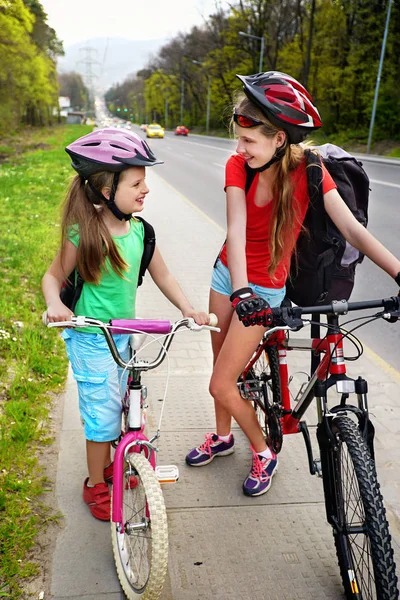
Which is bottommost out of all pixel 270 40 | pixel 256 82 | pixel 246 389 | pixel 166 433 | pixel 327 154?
pixel 166 433

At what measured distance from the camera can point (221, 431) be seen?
338 cm

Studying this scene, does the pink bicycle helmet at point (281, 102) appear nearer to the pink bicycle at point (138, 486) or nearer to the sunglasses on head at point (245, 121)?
the sunglasses on head at point (245, 121)

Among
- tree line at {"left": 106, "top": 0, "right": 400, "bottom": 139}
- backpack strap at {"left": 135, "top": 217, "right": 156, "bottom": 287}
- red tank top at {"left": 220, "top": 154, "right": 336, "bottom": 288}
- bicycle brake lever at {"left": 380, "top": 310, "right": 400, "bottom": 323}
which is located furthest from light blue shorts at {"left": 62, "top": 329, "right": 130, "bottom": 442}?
tree line at {"left": 106, "top": 0, "right": 400, "bottom": 139}

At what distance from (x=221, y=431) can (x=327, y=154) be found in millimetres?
1665

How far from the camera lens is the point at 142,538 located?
231cm

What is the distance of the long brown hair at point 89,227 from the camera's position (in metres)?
2.45

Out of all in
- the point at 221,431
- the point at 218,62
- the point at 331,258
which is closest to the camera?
the point at 331,258

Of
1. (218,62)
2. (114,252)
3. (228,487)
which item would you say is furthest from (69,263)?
(218,62)

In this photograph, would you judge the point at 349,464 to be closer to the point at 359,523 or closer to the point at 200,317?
the point at 359,523

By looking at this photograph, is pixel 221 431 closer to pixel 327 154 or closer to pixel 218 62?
pixel 327 154

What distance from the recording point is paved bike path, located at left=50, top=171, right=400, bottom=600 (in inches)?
97.7

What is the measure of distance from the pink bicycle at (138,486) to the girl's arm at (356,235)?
0.70m

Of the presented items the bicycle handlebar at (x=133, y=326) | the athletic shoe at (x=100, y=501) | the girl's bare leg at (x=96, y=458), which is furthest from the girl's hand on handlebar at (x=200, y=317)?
the athletic shoe at (x=100, y=501)

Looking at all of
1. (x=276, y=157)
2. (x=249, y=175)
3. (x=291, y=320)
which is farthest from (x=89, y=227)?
(x=291, y=320)
